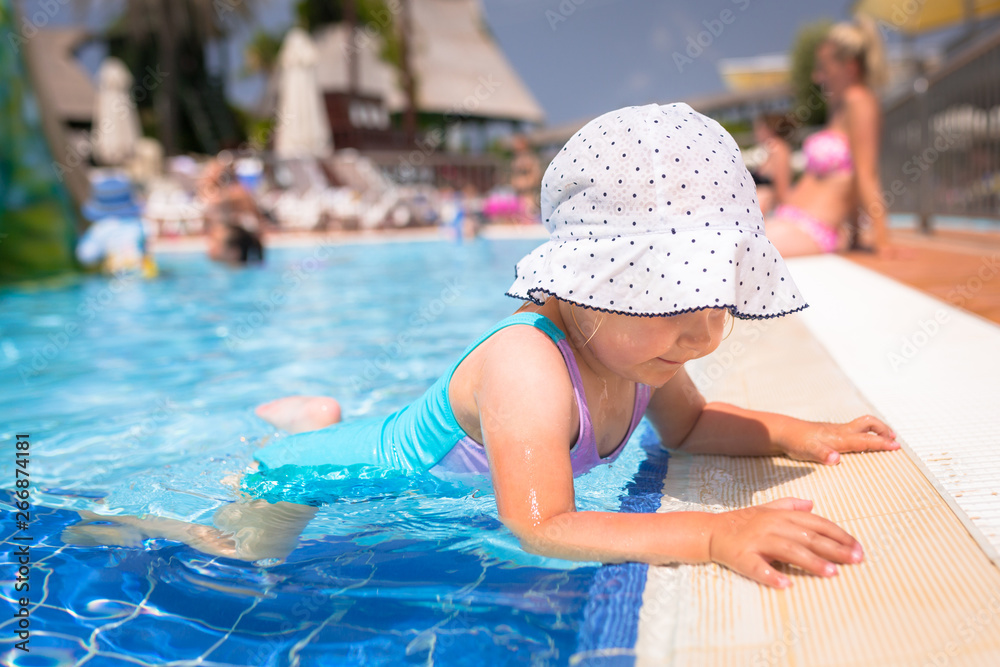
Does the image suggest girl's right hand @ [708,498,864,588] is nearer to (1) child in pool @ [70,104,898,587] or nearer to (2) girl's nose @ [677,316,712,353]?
(1) child in pool @ [70,104,898,587]

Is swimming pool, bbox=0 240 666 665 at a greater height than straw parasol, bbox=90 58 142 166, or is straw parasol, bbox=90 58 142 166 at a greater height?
straw parasol, bbox=90 58 142 166

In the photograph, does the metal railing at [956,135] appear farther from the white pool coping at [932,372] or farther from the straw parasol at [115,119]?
the straw parasol at [115,119]

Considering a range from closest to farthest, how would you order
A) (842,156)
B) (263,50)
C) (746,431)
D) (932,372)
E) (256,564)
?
(256,564) < (746,431) < (932,372) < (842,156) < (263,50)

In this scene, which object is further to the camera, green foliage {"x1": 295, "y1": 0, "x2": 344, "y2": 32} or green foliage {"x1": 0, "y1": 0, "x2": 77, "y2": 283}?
green foliage {"x1": 295, "y1": 0, "x2": 344, "y2": 32}

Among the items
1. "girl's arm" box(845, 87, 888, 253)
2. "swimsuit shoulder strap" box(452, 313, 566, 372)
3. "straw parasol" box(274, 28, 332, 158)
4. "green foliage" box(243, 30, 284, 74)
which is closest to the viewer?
"swimsuit shoulder strap" box(452, 313, 566, 372)

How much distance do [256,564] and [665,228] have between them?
109cm

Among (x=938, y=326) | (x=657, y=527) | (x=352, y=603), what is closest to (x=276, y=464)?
(x=352, y=603)

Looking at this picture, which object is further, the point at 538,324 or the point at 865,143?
the point at 865,143

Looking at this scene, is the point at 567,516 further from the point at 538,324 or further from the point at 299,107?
the point at 299,107

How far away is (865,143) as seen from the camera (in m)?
5.94

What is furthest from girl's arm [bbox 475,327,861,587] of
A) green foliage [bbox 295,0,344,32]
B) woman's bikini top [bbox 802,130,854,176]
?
green foliage [bbox 295,0,344,32]

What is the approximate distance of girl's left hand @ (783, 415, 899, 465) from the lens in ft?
5.97

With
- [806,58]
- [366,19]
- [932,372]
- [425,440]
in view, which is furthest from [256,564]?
[806,58]

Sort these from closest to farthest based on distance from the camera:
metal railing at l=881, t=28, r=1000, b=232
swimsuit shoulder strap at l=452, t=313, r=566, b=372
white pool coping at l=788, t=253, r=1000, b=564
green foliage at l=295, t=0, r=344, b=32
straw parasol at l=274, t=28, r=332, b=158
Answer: white pool coping at l=788, t=253, r=1000, b=564 < swimsuit shoulder strap at l=452, t=313, r=566, b=372 < metal railing at l=881, t=28, r=1000, b=232 < straw parasol at l=274, t=28, r=332, b=158 < green foliage at l=295, t=0, r=344, b=32
